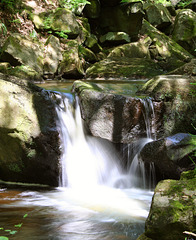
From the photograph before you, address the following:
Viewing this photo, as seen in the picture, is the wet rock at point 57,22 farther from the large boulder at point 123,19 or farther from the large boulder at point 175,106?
the large boulder at point 175,106

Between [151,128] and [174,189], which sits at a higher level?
[151,128]

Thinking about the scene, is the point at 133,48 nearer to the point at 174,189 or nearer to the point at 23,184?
the point at 23,184

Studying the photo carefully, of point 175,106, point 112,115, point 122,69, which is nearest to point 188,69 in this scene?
point 175,106

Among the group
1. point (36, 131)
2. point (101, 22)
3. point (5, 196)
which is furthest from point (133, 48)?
point (5, 196)

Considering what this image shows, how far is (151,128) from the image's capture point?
526 centimetres

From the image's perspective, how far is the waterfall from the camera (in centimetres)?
460

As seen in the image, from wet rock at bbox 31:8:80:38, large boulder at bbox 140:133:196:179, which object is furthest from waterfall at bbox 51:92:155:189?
wet rock at bbox 31:8:80:38

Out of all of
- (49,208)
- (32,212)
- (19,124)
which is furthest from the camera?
(19,124)

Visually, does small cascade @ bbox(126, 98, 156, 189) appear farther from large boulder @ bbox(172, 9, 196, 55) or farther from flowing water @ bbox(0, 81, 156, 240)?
large boulder @ bbox(172, 9, 196, 55)

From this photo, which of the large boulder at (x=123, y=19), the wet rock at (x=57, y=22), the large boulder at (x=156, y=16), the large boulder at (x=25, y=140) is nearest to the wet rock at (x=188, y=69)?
the large boulder at (x=25, y=140)

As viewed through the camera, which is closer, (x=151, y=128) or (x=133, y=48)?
(x=151, y=128)

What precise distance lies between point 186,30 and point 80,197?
48.1 ft

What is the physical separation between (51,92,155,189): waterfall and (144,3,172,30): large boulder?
12740 millimetres

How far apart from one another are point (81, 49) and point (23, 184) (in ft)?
24.4
